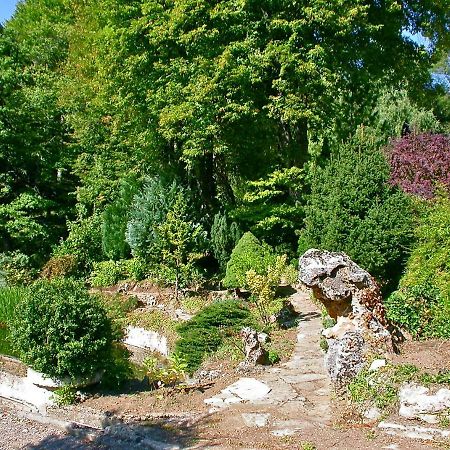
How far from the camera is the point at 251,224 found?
16.8 m

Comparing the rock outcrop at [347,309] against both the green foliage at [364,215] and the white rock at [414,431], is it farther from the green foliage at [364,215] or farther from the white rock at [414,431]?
the green foliage at [364,215]

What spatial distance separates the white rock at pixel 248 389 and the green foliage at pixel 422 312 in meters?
2.05

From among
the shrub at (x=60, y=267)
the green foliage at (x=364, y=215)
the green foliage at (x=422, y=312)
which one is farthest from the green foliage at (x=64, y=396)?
the shrub at (x=60, y=267)

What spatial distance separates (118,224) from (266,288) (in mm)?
8261

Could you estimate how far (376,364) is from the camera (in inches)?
256

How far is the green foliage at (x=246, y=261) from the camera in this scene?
12.7m

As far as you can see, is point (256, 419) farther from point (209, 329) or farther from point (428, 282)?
point (428, 282)

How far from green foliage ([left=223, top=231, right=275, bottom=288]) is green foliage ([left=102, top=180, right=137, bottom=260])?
5.39 metres

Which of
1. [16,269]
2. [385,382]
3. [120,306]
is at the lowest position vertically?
[385,382]

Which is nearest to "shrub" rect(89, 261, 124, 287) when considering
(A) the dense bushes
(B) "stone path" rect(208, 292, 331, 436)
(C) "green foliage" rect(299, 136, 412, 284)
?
(C) "green foliage" rect(299, 136, 412, 284)

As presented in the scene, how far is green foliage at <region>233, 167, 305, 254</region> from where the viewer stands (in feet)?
50.7

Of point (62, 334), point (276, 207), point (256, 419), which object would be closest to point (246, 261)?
point (276, 207)

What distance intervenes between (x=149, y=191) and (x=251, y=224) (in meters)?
3.20

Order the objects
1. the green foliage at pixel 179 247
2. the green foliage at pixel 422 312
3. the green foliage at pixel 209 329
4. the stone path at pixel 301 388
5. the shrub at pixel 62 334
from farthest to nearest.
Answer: the green foliage at pixel 179 247 < the green foliage at pixel 209 329 < the green foliage at pixel 422 312 < the shrub at pixel 62 334 < the stone path at pixel 301 388
